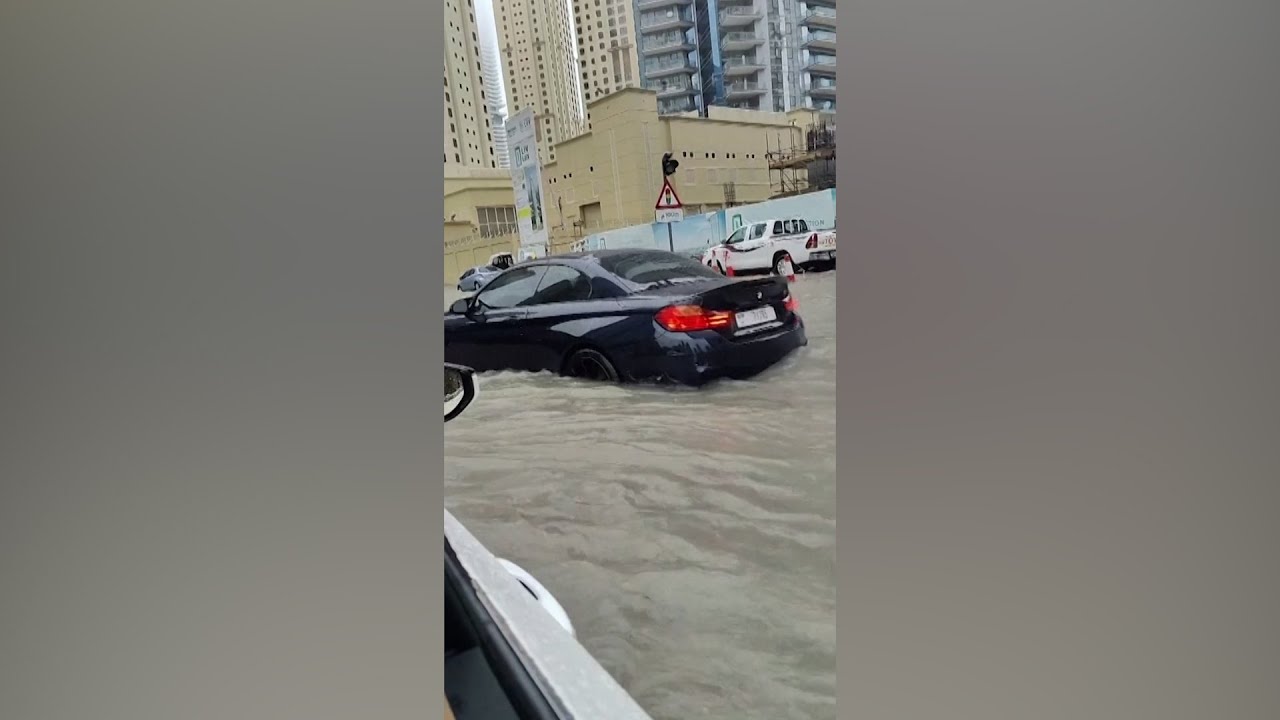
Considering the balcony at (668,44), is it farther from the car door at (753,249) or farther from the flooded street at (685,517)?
the flooded street at (685,517)

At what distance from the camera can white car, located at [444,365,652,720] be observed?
125 cm

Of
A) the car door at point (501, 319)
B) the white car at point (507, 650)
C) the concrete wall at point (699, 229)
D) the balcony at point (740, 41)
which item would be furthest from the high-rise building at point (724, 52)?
the white car at point (507, 650)

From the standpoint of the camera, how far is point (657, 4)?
5.30ft

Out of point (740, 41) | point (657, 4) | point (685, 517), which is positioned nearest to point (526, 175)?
point (657, 4)

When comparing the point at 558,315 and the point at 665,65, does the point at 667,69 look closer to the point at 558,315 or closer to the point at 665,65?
the point at 665,65

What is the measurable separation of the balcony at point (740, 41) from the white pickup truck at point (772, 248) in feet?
1.50

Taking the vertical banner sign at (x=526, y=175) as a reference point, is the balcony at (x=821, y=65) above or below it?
above

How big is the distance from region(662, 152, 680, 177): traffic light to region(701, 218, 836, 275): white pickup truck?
24cm

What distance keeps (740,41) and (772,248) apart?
55cm

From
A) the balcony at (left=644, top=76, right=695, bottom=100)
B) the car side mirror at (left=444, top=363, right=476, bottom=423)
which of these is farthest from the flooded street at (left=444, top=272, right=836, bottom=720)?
the balcony at (left=644, top=76, right=695, bottom=100)

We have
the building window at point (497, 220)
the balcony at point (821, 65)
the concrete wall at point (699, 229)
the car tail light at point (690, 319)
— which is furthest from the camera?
the building window at point (497, 220)

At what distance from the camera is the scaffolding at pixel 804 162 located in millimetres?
1430
